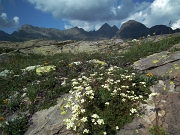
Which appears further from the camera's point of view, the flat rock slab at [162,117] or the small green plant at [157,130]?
the flat rock slab at [162,117]

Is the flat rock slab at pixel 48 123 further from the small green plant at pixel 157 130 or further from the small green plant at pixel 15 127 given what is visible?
the small green plant at pixel 157 130

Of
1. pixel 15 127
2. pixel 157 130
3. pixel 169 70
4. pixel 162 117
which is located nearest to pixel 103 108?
pixel 157 130

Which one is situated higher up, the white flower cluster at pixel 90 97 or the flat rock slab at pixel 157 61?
the flat rock slab at pixel 157 61

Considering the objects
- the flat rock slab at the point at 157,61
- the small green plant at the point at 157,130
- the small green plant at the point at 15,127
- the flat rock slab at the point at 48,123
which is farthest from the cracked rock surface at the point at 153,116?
→ the flat rock slab at the point at 157,61

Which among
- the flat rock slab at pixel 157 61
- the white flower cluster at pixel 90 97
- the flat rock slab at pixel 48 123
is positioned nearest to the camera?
the white flower cluster at pixel 90 97

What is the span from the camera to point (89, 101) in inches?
261

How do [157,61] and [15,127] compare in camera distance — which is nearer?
[15,127]

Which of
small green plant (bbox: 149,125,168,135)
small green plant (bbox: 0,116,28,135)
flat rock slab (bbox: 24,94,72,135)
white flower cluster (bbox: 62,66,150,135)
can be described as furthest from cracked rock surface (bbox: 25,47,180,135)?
white flower cluster (bbox: 62,66,150,135)

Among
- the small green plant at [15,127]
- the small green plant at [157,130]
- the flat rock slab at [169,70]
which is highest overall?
the flat rock slab at [169,70]

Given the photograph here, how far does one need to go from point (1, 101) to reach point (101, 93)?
18.6ft

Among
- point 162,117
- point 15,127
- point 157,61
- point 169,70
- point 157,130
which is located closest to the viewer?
point 157,130

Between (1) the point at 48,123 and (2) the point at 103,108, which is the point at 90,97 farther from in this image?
(1) the point at 48,123

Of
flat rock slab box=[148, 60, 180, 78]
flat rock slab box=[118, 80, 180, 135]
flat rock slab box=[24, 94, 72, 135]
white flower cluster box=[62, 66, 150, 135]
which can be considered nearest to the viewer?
white flower cluster box=[62, 66, 150, 135]

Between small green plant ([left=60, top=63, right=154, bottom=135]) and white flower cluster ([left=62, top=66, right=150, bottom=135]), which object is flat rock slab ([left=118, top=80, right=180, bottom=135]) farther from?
white flower cluster ([left=62, top=66, right=150, bottom=135])
